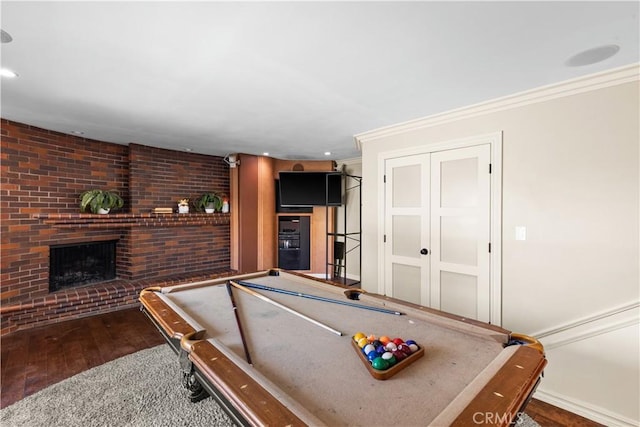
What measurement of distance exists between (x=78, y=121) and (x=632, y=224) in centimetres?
489

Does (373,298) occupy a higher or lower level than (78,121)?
lower

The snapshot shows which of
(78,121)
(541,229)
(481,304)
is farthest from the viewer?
(78,121)

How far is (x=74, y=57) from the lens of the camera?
1704 millimetres

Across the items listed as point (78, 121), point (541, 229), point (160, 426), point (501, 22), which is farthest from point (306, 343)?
point (78, 121)

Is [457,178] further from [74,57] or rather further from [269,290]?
[74,57]

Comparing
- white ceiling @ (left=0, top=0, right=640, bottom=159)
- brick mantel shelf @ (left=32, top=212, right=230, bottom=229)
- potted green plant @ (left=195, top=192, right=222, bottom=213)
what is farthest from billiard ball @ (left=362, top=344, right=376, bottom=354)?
potted green plant @ (left=195, top=192, right=222, bottom=213)

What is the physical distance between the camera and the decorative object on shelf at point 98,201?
3.55 meters

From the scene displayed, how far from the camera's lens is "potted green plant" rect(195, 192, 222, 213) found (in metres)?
4.70

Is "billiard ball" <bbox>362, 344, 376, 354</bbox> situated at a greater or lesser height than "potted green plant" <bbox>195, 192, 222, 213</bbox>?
lesser

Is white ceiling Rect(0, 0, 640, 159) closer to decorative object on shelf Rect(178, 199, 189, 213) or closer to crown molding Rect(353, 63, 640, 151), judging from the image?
crown molding Rect(353, 63, 640, 151)

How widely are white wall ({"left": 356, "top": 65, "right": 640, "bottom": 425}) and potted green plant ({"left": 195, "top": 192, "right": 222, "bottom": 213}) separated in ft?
13.1

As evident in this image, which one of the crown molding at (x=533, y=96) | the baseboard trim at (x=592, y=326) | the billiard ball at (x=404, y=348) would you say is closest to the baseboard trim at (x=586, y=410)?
the baseboard trim at (x=592, y=326)

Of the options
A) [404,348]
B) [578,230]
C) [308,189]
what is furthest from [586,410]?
[308,189]

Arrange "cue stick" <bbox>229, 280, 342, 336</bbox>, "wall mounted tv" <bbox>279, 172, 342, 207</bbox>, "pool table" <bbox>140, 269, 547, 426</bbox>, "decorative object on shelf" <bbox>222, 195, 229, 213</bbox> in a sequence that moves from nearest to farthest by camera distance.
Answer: "pool table" <bbox>140, 269, 547, 426</bbox> < "cue stick" <bbox>229, 280, 342, 336</bbox> < "wall mounted tv" <bbox>279, 172, 342, 207</bbox> < "decorative object on shelf" <bbox>222, 195, 229, 213</bbox>
